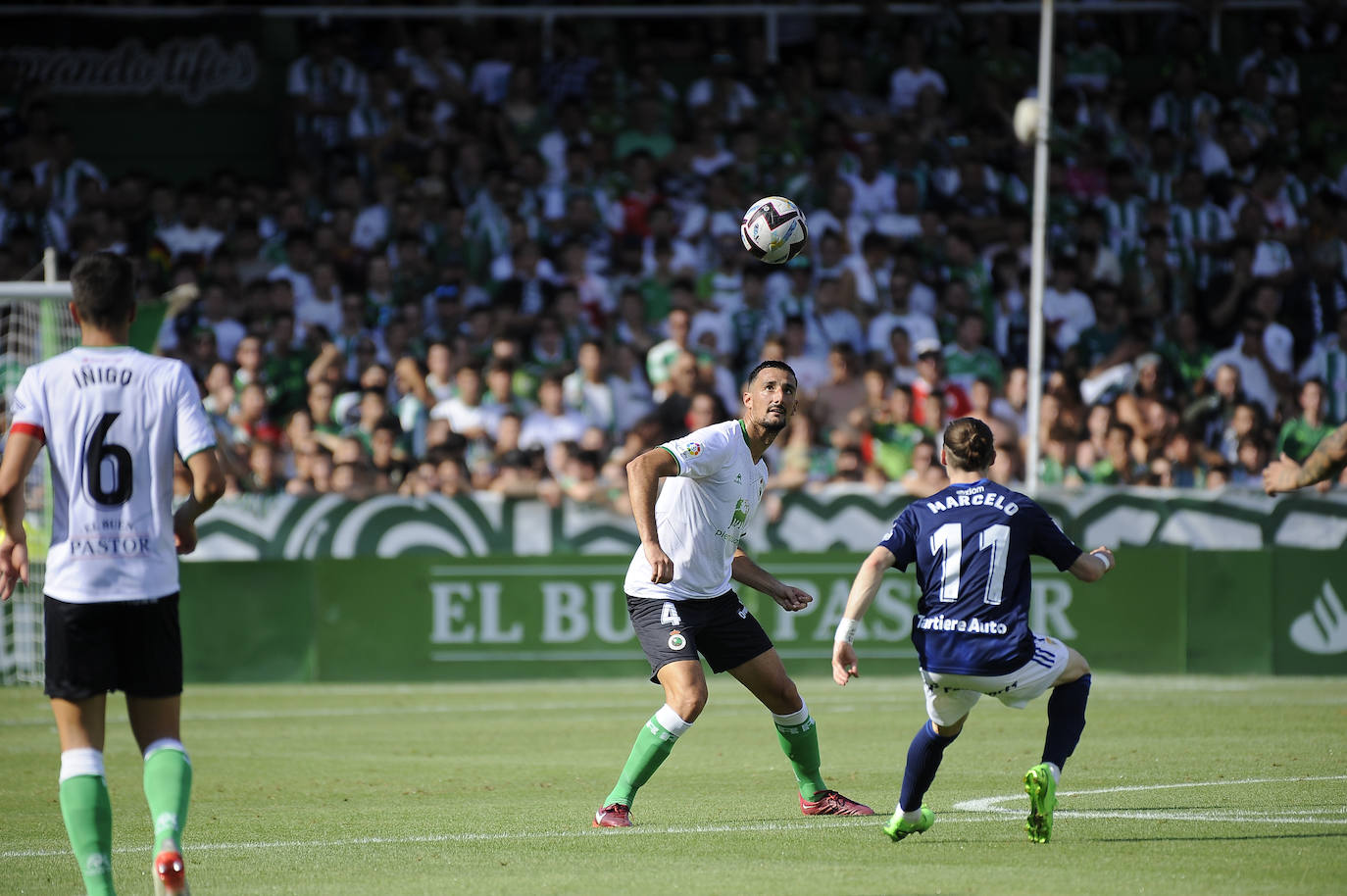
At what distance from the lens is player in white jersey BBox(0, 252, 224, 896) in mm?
5879

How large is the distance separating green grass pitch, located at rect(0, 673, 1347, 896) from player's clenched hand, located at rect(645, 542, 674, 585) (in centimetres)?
116

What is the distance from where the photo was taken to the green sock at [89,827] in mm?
5836

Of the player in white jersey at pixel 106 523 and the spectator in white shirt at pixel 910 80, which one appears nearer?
the player in white jersey at pixel 106 523

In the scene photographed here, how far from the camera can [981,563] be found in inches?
291

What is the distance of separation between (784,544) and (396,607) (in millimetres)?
3701

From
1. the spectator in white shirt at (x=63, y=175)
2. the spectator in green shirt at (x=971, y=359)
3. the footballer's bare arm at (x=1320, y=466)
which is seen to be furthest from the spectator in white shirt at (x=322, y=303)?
the footballer's bare arm at (x=1320, y=466)

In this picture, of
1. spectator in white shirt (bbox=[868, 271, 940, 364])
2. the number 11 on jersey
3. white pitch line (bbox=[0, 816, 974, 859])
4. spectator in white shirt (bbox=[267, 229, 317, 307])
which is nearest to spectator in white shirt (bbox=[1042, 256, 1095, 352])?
spectator in white shirt (bbox=[868, 271, 940, 364])

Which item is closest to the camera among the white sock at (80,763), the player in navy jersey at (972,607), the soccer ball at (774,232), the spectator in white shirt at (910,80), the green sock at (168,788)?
the green sock at (168,788)

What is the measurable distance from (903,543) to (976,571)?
13.2 inches

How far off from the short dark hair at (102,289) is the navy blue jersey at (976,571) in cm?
333

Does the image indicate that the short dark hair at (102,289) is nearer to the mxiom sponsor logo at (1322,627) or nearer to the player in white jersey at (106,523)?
the player in white jersey at (106,523)

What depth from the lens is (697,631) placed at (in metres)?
8.44

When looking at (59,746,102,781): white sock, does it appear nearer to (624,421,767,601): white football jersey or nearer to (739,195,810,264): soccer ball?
(624,421,767,601): white football jersey

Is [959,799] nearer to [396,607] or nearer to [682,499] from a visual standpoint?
[682,499]
